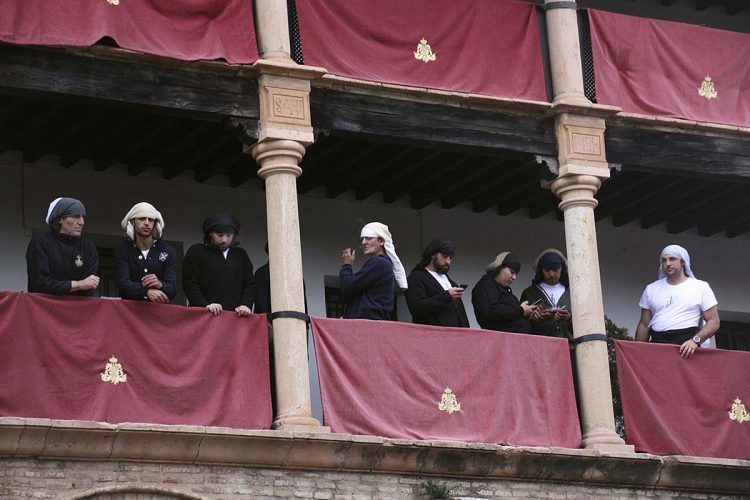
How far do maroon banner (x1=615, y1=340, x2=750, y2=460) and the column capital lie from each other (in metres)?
3.29

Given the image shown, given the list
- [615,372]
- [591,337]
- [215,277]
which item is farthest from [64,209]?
[615,372]

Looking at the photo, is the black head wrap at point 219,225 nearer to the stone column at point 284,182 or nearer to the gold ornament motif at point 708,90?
the stone column at point 284,182

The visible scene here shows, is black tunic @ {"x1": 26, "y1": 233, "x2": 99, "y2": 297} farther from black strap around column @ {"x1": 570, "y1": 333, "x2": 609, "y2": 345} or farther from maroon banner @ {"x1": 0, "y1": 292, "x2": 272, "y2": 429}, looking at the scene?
Answer: black strap around column @ {"x1": 570, "y1": 333, "x2": 609, "y2": 345}

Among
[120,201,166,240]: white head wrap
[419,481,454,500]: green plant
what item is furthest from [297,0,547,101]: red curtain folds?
[419,481,454,500]: green plant

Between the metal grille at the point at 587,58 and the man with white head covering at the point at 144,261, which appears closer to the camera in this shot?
the man with white head covering at the point at 144,261

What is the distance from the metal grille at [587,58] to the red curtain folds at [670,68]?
0.05 meters

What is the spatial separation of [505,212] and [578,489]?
4199mm

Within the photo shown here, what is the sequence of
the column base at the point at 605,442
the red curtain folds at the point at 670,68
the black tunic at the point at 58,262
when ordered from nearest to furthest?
1. the black tunic at the point at 58,262
2. the column base at the point at 605,442
3. the red curtain folds at the point at 670,68

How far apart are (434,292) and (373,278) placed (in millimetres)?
644

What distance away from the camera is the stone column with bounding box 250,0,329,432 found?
14.9m

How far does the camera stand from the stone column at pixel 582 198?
52.8ft

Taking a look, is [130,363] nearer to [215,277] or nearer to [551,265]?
[215,277]

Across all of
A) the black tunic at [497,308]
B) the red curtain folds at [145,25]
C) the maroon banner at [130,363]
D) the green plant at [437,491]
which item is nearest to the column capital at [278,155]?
the red curtain folds at [145,25]

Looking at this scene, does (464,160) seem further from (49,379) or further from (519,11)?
(49,379)
